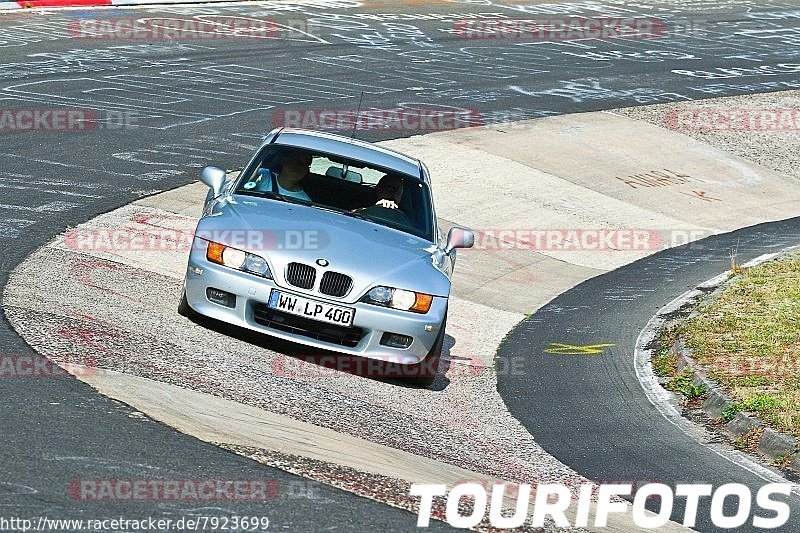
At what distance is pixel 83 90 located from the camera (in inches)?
810

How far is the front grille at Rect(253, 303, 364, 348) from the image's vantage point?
29.2 feet

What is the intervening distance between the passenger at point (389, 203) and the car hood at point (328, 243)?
27 cm

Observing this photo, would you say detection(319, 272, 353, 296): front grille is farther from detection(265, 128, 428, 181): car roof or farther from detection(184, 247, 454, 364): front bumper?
detection(265, 128, 428, 181): car roof

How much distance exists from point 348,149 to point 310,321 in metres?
2.42

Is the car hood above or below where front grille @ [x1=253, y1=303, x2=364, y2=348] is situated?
above

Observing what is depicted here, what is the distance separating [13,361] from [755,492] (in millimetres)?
4793

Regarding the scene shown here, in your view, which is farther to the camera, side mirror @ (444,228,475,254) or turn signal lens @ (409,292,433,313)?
side mirror @ (444,228,475,254)

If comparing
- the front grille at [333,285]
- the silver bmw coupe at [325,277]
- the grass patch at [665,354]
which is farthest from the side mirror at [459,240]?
the grass patch at [665,354]

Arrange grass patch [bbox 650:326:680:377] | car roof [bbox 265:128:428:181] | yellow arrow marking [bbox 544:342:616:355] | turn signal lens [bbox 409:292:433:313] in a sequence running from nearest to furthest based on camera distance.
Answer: turn signal lens [bbox 409:292:433:313] → car roof [bbox 265:128:428:181] → grass patch [bbox 650:326:680:377] → yellow arrow marking [bbox 544:342:616:355]

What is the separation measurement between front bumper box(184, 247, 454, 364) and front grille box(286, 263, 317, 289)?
2.5 inches

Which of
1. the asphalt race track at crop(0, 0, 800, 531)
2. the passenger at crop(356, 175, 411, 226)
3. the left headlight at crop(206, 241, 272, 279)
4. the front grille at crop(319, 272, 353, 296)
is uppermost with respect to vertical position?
the passenger at crop(356, 175, 411, 226)

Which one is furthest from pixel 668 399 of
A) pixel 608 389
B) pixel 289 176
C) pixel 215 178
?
pixel 215 178

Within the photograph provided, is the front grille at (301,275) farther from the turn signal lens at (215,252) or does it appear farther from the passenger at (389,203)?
the passenger at (389,203)

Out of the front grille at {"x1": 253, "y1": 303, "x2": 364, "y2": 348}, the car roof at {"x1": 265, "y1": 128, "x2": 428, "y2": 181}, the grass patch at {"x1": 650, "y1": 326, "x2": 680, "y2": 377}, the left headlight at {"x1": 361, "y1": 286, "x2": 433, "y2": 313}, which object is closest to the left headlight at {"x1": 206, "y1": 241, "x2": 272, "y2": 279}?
the front grille at {"x1": 253, "y1": 303, "x2": 364, "y2": 348}
